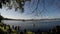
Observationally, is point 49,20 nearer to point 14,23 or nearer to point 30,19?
point 30,19

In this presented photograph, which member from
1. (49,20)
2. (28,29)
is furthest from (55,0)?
(28,29)

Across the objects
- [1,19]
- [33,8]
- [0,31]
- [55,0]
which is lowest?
[0,31]

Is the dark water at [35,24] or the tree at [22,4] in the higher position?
the tree at [22,4]

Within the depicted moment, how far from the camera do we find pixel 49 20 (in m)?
1.52

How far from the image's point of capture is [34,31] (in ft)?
5.06

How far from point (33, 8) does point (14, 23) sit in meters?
0.31

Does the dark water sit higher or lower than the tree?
lower

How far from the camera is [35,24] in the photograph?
1.57 metres

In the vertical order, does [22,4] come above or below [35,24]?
above

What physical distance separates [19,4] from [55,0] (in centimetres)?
45

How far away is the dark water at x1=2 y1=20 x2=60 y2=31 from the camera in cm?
152

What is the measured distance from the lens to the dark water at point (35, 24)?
152 centimetres

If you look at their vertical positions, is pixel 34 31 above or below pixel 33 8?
below

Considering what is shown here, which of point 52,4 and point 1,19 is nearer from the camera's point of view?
point 52,4
